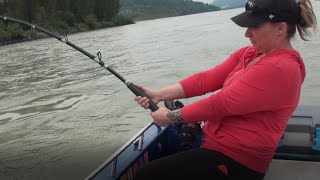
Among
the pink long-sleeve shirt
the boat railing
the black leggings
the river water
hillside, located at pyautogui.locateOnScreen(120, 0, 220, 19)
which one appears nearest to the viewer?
the pink long-sleeve shirt

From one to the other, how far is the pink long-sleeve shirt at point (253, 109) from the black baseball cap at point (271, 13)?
0.59 ft

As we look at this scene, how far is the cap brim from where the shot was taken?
2.36 m

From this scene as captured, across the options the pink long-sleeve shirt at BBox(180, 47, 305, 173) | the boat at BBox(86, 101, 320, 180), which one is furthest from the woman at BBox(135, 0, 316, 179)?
the boat at BBox(86, 101, 320, 180)

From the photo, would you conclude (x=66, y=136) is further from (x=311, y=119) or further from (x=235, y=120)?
(x=235, y=120)

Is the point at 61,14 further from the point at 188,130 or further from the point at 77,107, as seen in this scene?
the point at 188,130

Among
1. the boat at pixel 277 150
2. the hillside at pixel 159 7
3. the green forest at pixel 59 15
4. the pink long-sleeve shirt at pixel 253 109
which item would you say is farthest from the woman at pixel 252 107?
the hillside at pixel 159 7

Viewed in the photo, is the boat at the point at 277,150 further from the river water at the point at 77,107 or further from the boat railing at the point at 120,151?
the river water at the point at 77,107

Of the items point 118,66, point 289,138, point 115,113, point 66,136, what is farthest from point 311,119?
point 118,66

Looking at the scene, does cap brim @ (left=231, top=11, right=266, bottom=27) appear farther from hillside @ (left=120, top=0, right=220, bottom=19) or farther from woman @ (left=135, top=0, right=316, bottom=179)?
hillside @ (left=120, top=0, right=220, bottom=19)

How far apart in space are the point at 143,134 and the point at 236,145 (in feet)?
4.29

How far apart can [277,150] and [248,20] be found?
1364 mm

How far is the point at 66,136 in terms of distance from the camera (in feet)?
26.9

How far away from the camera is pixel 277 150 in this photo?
3.38m

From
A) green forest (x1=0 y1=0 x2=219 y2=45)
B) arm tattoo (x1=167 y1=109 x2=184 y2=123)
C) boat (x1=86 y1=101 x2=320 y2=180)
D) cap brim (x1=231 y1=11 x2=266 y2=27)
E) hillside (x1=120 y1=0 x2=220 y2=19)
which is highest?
cap brim (x1=231 y1=11 x2=266 y2=27)
